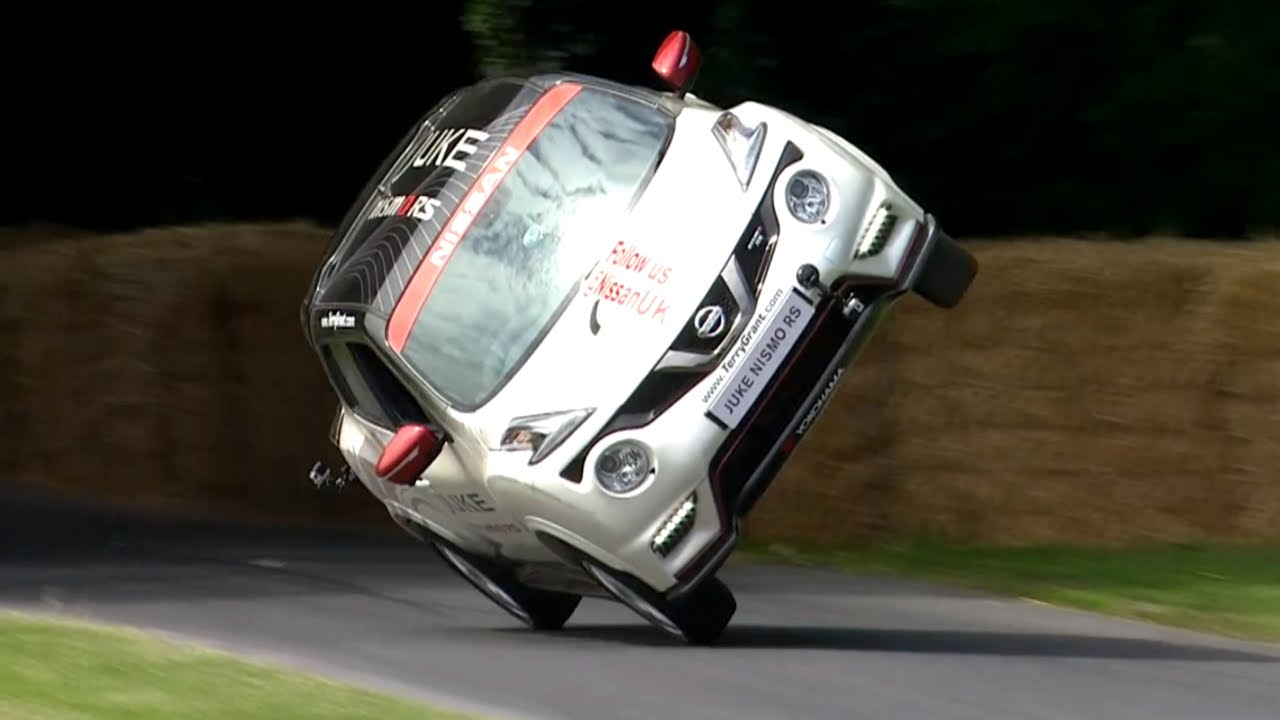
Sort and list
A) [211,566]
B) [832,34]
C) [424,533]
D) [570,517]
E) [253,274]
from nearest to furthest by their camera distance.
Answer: [570,517]
[424,533]
[211,566]
[253,274]
[832,34]

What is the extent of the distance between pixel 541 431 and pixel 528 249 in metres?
0.79

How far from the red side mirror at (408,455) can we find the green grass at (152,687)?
2.72 ft

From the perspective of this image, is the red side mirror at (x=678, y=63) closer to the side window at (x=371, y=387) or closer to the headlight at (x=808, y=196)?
the headlight at (x=808, y=196)

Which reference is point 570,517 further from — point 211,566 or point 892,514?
point 892,514

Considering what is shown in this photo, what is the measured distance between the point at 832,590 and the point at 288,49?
10.8 meters

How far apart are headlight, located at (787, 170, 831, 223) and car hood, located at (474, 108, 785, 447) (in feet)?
0.36

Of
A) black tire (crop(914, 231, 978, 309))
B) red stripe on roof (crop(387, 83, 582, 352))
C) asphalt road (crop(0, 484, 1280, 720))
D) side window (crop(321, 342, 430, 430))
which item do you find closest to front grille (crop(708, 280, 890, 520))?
black tire (crop(914, 231, 978, 309))

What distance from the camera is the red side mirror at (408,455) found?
949cm

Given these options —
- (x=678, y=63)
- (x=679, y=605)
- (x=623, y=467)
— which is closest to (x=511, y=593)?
(x=679, y=605)

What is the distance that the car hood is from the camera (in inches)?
374

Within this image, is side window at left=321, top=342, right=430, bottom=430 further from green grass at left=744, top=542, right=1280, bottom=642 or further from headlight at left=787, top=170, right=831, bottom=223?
green grass at left=744, top=542, right=1280, bottom=642

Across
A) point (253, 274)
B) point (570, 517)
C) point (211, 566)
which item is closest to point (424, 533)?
point (570, 517)

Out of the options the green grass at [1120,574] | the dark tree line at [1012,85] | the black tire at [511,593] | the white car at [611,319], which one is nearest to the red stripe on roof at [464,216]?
the white car at [611,319]

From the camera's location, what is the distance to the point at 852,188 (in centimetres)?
993
